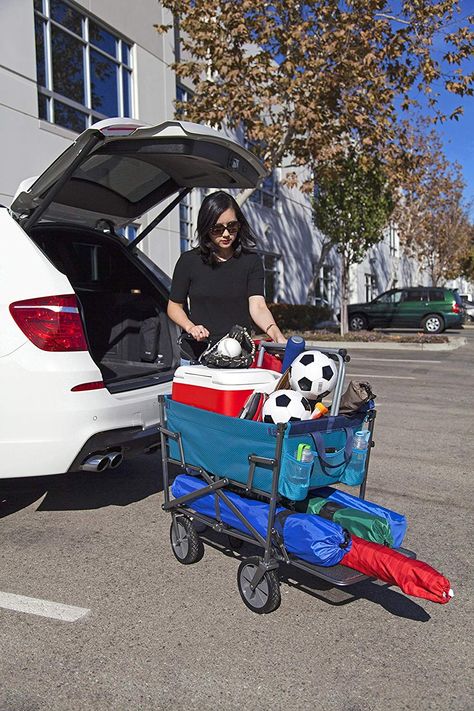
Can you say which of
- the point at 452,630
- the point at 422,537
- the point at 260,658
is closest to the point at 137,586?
the point at 260,658

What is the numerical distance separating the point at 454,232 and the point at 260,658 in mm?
37145

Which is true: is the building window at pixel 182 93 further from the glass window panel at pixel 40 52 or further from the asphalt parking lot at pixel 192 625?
the asphalt parking lot at pixel 192 625

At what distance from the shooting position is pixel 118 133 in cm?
342

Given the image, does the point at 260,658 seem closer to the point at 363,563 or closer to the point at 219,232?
the point at 363,563

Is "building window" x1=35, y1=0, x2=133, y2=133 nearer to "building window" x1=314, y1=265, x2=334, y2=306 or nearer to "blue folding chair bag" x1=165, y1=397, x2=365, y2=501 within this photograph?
"blue folding chair bag" x1=165, y1=397, x2=365, y2=501

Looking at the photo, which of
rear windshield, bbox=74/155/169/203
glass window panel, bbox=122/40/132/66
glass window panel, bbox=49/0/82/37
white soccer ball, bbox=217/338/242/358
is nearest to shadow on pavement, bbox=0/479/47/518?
white soccer ball, bbox=217/338/242/358

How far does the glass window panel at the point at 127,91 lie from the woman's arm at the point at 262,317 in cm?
1161

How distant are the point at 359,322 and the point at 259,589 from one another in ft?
74.4

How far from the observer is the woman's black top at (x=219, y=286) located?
152 inches

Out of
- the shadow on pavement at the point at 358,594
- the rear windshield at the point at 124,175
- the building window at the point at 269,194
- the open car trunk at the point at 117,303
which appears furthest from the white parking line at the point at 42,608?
the building window at the point at 269,194

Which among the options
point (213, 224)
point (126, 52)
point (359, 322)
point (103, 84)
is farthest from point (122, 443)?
point (359, 322)

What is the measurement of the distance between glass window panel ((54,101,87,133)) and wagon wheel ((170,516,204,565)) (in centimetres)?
1030

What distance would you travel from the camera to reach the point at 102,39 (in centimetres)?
1332

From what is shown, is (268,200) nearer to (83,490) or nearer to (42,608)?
(83,490)
